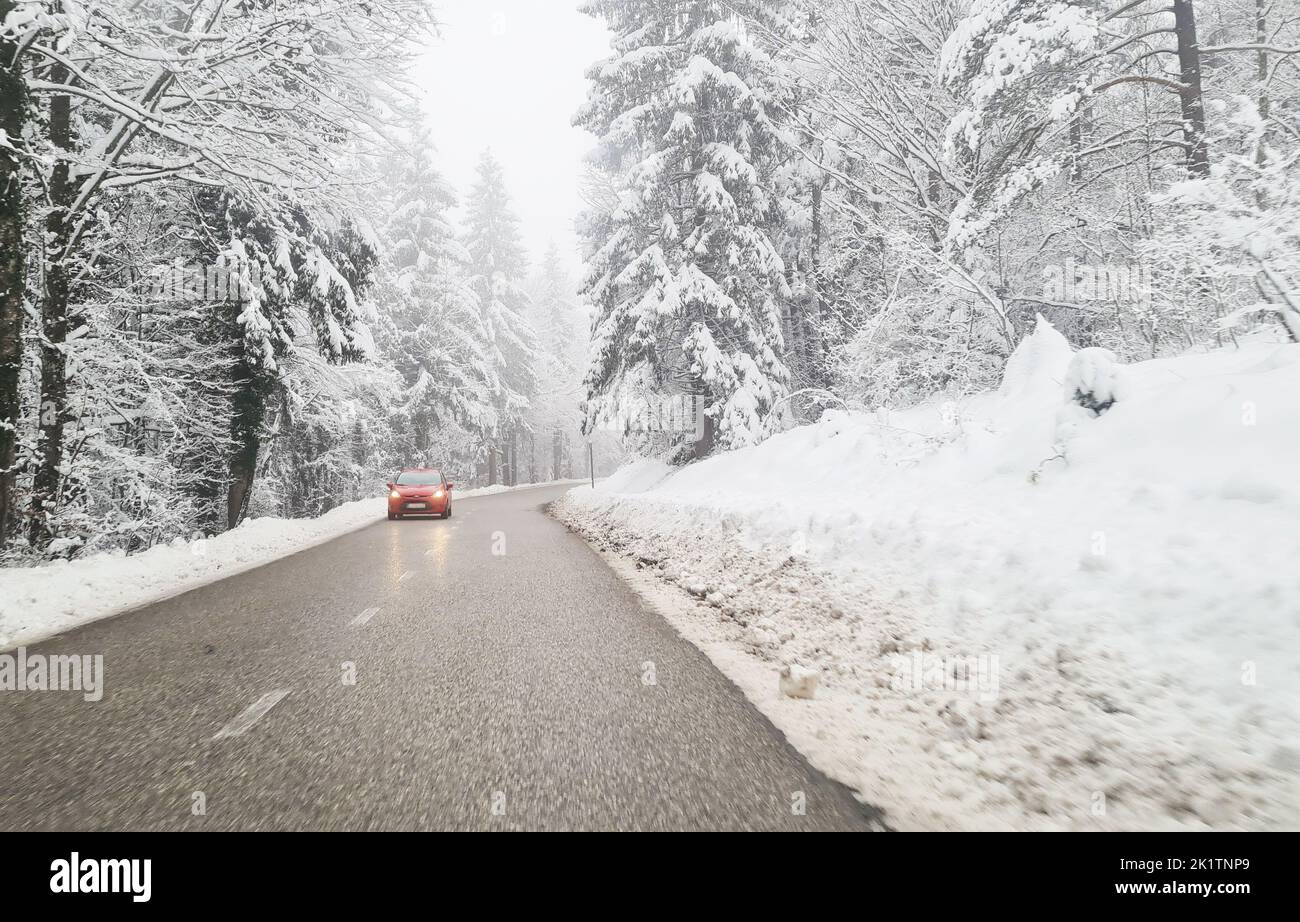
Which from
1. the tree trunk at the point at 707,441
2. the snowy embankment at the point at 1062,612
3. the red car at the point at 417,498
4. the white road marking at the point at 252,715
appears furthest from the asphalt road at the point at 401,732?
the red car at the point at 417,498

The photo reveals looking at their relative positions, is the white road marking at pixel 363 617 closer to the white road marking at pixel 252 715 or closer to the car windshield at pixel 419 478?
the white road marking at pixel 252 715

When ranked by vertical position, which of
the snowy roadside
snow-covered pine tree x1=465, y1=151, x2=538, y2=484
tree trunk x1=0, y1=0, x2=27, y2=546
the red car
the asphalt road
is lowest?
the asphalt road

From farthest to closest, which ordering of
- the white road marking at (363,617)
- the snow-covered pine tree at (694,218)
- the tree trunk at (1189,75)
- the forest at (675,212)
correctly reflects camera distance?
the snow-covered pine tree at (694,218)
the tree trunk at (1189,75)
the forest at (675,212)
the white road marking at (363,617)

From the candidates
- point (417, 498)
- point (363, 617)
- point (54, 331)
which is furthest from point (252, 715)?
point (417, 498)

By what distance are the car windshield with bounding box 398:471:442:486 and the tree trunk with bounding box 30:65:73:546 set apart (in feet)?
33.8

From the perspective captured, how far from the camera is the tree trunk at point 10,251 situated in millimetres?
6652

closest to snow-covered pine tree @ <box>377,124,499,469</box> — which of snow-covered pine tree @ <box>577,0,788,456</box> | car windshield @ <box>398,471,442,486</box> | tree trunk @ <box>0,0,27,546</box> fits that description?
car windshield @ <box>398,471,442,486</box>

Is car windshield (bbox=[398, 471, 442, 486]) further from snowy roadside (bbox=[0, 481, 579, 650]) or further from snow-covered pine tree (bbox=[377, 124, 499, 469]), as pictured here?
snow-covered pine tree (bbox=[377, 124, 499, 469])

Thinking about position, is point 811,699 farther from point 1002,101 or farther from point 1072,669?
point 1002,101

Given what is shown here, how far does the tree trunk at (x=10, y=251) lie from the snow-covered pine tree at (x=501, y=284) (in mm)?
31717

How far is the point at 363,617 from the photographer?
589 cm

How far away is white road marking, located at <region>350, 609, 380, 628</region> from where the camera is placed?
563cm

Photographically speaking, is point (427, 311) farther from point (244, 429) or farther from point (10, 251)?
point (10, 251)

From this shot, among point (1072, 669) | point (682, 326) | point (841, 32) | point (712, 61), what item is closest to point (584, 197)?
point (712, 61)
